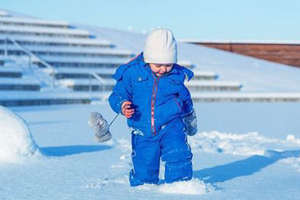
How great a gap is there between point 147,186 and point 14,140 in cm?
132

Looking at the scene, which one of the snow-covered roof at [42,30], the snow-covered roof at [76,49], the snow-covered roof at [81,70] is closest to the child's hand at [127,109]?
the snow-covered roof at [81,70]

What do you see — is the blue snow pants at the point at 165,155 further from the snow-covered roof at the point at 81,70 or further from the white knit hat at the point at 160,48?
the snow-covered roof at the point at 81,70

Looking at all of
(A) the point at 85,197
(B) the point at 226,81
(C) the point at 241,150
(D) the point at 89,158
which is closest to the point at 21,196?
(A) the point at 85,197

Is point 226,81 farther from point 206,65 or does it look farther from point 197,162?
point 197,162

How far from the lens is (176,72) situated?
A: 127 inches

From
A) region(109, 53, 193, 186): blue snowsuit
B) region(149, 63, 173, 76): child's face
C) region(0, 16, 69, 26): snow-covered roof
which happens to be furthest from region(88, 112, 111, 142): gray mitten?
region(0, 16, 69, 26): snow-covered roof

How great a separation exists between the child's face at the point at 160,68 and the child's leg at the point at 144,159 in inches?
14.2

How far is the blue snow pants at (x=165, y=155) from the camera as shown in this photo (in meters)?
3.18

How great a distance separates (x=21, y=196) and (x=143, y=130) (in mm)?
724

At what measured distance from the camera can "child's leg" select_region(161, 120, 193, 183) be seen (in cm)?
317

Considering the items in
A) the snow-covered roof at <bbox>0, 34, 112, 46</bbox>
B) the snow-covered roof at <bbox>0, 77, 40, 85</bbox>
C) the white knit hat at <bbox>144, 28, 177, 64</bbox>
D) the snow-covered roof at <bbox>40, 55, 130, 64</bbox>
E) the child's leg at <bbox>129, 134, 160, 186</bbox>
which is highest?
the white knit hat at <bbox>144, 28, 177, 64</bbox>

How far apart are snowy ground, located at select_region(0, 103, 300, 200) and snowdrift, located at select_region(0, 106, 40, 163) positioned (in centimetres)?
7

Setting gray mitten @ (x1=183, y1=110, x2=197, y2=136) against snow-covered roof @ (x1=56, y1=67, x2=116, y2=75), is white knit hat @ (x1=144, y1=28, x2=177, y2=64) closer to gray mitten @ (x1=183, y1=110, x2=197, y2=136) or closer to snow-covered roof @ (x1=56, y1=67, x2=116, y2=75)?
gray mitten @ (x1=183, y1=110, x2=197, y2=136)

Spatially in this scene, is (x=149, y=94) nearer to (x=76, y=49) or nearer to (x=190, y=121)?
(x=190, y=121)
